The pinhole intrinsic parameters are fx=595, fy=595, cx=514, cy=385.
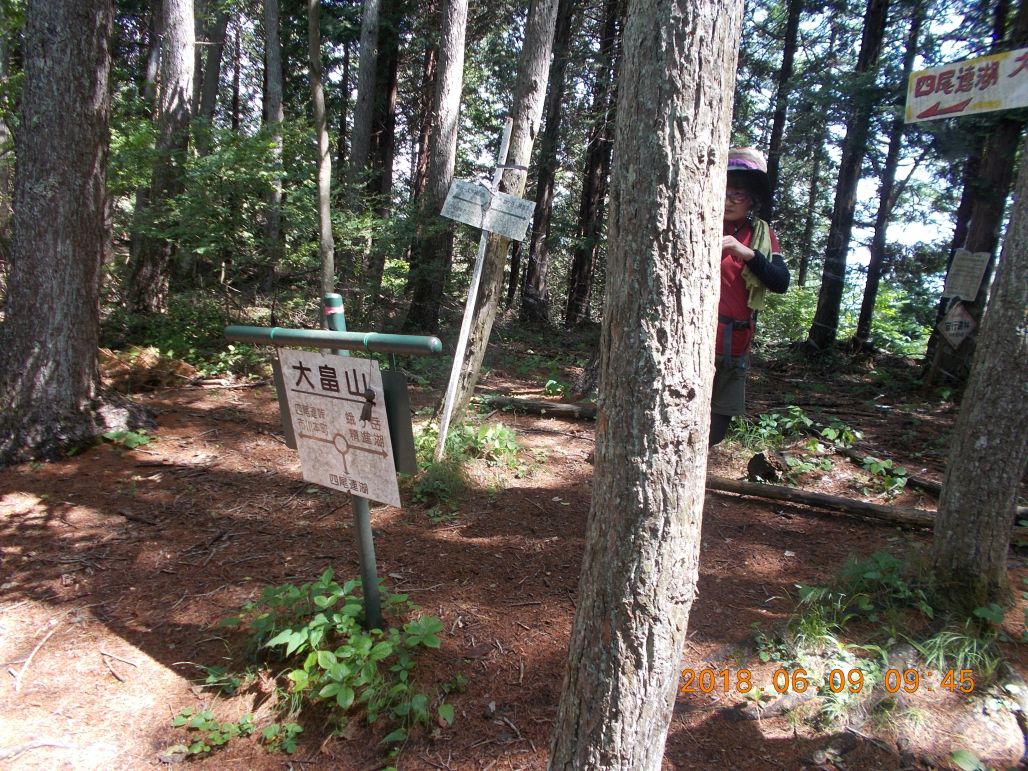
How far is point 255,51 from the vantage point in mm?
23703

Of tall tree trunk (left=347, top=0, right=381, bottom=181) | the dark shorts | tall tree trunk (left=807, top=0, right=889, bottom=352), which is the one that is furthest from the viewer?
tall tree trunk (left=347, top=0, right=381, bottom=181)

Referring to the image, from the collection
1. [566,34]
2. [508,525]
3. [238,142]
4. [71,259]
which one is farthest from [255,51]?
[508,525]

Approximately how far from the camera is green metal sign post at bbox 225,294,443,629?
234 centimetres

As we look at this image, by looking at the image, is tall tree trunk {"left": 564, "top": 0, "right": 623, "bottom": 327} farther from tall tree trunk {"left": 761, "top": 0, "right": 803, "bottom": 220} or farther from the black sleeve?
the black sleeve

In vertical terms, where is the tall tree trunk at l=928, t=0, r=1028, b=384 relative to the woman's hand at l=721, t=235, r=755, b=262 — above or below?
above

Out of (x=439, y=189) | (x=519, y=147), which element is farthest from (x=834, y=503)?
(x=439, y=189)

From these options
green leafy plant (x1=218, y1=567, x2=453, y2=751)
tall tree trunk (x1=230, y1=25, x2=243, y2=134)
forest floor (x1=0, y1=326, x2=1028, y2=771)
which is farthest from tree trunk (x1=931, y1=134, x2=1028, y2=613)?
tall tree trunk (x1=230, y1=25, x2=243, y2=134)

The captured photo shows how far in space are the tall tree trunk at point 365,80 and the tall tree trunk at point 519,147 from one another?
25.1 ft

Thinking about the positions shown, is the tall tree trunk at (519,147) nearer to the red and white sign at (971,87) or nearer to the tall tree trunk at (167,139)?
the red and white sign at (971,87)

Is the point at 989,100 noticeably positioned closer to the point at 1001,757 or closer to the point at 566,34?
the point at 1001,757

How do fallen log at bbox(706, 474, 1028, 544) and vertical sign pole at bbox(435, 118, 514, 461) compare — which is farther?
vertical sign pole at bbox(435, 118, 514, 461)

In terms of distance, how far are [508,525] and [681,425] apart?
3.08 metres

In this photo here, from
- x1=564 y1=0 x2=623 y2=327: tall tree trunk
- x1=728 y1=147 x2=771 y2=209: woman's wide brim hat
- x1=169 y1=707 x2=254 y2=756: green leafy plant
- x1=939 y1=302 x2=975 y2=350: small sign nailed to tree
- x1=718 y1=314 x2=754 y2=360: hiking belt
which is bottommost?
x1=169 y1=707 x2=254 y2=756: green leafy plant

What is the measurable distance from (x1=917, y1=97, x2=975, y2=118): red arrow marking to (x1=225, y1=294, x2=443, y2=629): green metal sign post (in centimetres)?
338
